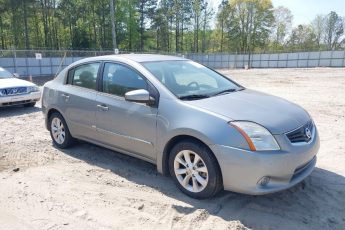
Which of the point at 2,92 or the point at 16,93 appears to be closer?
the point at 2,92

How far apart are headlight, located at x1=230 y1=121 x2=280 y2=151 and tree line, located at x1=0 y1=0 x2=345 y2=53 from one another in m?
50.9

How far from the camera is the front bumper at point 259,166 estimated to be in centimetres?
329

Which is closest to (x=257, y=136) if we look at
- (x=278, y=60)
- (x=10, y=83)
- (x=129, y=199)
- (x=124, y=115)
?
(x=129, y=199)

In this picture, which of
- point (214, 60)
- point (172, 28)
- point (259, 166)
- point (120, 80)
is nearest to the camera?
point (259, 166)

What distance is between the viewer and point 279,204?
12.0 feet

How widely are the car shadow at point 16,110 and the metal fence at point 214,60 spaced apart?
12.9 m

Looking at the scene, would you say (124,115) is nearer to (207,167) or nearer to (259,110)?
(207,167)

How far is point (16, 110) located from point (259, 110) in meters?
8.46

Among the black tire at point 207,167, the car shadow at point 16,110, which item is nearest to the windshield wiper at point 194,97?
the black tire at point 207,167

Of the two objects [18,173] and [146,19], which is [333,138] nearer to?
[18,173]

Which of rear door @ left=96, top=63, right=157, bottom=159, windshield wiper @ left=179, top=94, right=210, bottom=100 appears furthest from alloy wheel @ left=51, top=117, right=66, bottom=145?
windshield wiper @ left=179, top=94, right=210, bottom=100

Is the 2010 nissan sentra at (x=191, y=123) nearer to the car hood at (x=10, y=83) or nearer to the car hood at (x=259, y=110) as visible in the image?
the car hood at (x=259, y=110)

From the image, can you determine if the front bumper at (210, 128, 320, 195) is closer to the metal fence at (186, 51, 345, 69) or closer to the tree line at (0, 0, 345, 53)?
the metal fence at (186, 51, 345, 69)

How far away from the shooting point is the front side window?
437 centimetres
